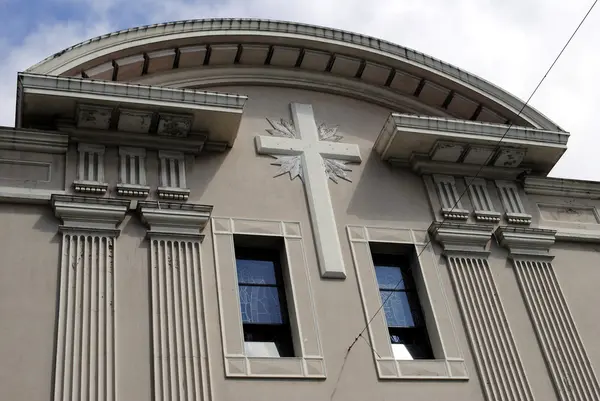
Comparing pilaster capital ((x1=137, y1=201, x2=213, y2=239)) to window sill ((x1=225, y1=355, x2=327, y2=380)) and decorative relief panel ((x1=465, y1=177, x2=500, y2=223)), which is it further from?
decorative relief panel ((x1=465, y1=177, x2=500, y2=223))

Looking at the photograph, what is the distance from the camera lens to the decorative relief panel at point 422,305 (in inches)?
457

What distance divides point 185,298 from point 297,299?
4.97 feet

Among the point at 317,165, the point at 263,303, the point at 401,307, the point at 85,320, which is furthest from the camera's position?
the point at 317,165

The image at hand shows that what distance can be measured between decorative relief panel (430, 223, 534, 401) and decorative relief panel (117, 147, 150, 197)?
429cm

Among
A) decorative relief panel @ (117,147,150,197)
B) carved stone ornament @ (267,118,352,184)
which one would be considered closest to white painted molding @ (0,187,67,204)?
decorative relief panel @ (117,147,150,197)

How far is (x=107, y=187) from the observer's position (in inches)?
475

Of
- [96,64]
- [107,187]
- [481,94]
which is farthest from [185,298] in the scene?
[481,94]

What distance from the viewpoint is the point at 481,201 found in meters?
14.0

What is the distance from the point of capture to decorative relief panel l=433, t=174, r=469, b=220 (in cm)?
1362

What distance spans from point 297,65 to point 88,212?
488 centimetres

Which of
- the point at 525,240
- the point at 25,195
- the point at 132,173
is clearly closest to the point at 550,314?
the point at 525,240

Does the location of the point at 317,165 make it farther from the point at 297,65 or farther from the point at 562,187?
the point at 562,187

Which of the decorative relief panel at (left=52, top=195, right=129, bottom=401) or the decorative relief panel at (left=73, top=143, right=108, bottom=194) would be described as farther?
the decorative relief panel at (left=73, top=143, right=108, bottom=194)

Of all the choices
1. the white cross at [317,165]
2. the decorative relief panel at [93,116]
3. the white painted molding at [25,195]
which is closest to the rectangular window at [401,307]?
the white cross at [317,165]
